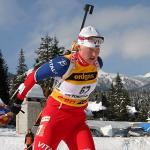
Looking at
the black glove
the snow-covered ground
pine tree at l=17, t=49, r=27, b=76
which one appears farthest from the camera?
pine tree at l=17, t=49, r=27, b=76

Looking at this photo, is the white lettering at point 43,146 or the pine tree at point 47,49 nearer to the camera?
the white lettering at point 43,146

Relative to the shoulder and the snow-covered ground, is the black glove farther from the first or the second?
the snow-covered ground

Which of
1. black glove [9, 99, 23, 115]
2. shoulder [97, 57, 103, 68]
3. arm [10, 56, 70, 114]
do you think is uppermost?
shoulder [97, 57, 103, 68]

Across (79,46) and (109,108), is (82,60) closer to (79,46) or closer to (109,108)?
(79,46)

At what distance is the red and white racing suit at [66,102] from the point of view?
6.24 meters

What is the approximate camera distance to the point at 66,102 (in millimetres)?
6465

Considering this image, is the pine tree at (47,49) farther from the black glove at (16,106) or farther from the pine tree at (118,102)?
the black glove at (16,106)

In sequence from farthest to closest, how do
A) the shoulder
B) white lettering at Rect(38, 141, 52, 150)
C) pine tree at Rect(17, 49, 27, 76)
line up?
pine tree at Rect(17, 49, 27, 76)
the shoulder
white lettering at Rect(38, 141, 52, 150)

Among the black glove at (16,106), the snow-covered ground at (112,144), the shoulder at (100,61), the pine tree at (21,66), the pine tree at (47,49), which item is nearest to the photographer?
the black glove at (16,106)

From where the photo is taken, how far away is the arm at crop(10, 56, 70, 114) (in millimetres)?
6215

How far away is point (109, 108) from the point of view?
85688mm

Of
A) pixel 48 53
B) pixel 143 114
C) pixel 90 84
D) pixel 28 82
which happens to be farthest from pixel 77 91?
pixel 143 114

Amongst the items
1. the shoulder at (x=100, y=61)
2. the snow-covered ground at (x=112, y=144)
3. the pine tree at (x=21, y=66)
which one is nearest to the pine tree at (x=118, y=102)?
the pine tree at (x=21, y=66)

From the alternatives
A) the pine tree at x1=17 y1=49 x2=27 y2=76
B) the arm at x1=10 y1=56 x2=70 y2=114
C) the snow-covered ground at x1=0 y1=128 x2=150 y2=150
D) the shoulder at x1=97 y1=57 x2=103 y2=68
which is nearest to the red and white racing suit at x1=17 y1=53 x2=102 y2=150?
the arm at x1=10 y1=56 x2=70 y2=114
